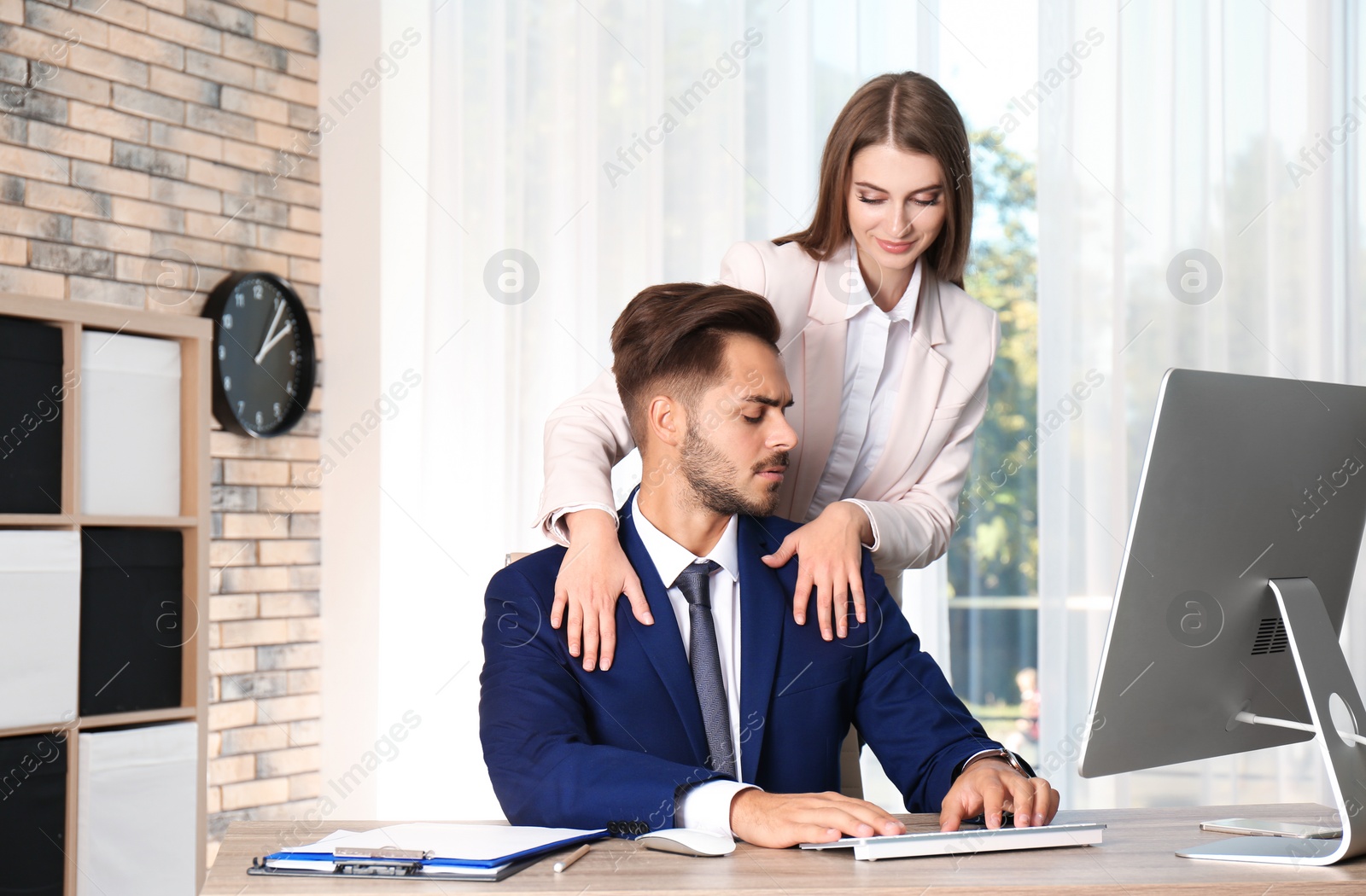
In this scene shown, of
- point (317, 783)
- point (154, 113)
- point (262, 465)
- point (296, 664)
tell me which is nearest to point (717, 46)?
point (154, 113)

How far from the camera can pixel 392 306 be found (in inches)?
149

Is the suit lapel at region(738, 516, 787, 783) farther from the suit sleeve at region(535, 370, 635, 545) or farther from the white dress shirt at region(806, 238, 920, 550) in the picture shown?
the white dress shirt at region(806, 238, 920, 550)

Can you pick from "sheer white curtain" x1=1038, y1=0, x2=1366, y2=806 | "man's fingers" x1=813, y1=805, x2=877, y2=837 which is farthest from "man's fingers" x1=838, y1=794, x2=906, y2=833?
"sheer white curtain" x1=1038, y1=0, x2=1366, y2=806

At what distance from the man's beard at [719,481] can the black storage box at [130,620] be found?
1.48m

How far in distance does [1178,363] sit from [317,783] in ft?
8.83

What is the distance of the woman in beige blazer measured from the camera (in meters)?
1.73

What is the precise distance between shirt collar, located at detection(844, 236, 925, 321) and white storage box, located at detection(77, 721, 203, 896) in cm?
178

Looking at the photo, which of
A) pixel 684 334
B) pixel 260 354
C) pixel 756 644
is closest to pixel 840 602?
pixel 756 644

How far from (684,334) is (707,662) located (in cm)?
49

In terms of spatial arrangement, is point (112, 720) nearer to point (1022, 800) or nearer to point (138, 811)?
point (138, 811)

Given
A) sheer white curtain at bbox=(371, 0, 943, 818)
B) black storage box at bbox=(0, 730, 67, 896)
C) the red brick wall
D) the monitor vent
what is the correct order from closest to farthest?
the monitor vent → black storage box at bbox=(0, 730, 67, 896) → the red brick wall → sheer white curtain at bbox=(371, 0, 943, 818)

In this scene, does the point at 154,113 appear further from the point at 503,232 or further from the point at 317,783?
the point at 317,783

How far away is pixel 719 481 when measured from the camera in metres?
1.80

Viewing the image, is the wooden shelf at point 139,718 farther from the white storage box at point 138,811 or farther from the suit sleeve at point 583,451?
the suit sleeve at point 583,451
